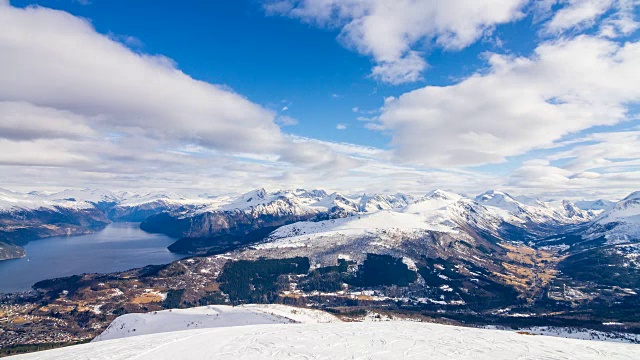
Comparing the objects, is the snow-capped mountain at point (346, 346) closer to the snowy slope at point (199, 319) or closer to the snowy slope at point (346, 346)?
the snowy slope at point (346, 346)

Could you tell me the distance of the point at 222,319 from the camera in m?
111

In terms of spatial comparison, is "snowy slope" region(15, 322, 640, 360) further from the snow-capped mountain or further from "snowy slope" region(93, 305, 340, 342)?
"snowy slope" region(93, 305, 340, 342)

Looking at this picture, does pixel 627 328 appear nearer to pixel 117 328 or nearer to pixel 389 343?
pixel 389 343

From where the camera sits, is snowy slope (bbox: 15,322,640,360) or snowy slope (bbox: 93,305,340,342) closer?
snowy slope (bbox: 15,322,640,360)

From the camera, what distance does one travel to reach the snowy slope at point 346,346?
35438mm

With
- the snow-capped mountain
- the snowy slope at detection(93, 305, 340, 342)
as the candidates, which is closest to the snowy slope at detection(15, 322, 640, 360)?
the snow-capped mountain

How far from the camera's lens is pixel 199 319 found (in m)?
114

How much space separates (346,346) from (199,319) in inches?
3586

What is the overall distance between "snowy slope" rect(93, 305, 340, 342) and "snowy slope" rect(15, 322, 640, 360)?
66089 mm

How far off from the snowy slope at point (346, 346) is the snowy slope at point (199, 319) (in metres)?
66.1

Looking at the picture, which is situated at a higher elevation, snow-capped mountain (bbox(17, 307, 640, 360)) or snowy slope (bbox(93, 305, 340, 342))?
snow-capped mountain (bbox(17, 307, 640, 360))

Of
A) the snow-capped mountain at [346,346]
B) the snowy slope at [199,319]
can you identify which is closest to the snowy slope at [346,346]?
the snow-capped mountain at [346,346]

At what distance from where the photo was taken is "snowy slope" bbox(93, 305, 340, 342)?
104250 millimetres

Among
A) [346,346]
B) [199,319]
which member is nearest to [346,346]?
[346,346]
